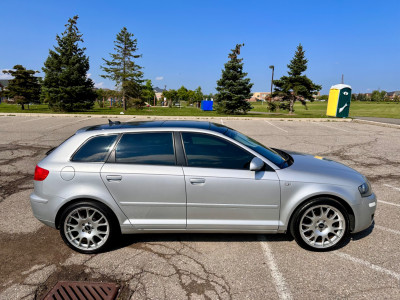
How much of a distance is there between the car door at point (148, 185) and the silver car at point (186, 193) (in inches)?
0.5

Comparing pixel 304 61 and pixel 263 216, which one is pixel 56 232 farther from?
pixel 304 61

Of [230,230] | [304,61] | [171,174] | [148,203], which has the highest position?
[304,61]

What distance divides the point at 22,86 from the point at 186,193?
34.8 m

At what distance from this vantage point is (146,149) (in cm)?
325

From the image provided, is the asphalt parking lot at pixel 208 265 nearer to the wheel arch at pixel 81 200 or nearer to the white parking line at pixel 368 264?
the white parking line at pixel 368 264

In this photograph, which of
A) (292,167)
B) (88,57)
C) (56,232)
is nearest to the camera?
(292,167)

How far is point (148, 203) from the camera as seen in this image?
123 inches

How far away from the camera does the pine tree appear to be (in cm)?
2441

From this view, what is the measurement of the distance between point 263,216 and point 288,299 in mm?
916

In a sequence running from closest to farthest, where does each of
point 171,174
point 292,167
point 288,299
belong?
point 288,299 < point 171,174 < point 292,167

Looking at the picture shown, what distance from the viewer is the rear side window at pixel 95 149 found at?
3.22 meters

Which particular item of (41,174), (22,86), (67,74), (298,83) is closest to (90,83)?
(67,74)

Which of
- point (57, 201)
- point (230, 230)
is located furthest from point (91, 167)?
point (230, 230)

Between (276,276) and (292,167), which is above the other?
(292,167)
